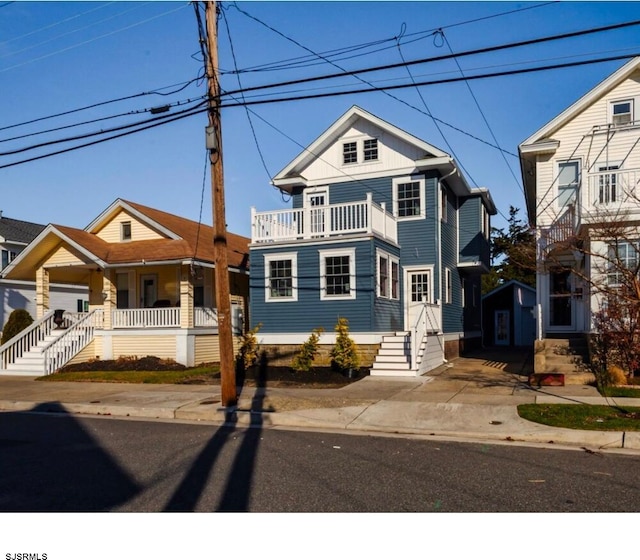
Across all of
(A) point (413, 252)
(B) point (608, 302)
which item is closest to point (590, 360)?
(B) point (608, 302)

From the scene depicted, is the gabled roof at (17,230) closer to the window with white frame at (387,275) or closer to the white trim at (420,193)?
the white trim at (420,193)

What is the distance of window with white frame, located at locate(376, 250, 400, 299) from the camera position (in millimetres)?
19562

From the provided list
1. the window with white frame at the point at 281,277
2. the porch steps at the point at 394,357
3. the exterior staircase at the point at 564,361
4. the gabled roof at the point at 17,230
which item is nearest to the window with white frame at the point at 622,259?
the exterior staircase at the point at 564,361

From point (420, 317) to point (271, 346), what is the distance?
5.22 m

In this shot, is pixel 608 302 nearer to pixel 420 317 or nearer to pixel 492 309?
pixel 420 317

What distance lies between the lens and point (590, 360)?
15.6 metres

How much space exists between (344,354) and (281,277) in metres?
4.33

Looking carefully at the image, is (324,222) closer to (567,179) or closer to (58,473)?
(567,179)

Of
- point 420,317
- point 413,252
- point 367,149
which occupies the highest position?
point 367,149

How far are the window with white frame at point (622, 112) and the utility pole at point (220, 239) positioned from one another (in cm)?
1370

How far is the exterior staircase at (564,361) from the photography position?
1471 centimetres

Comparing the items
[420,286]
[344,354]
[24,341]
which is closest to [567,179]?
[420,286]

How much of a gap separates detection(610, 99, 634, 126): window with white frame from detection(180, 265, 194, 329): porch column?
605 inches
